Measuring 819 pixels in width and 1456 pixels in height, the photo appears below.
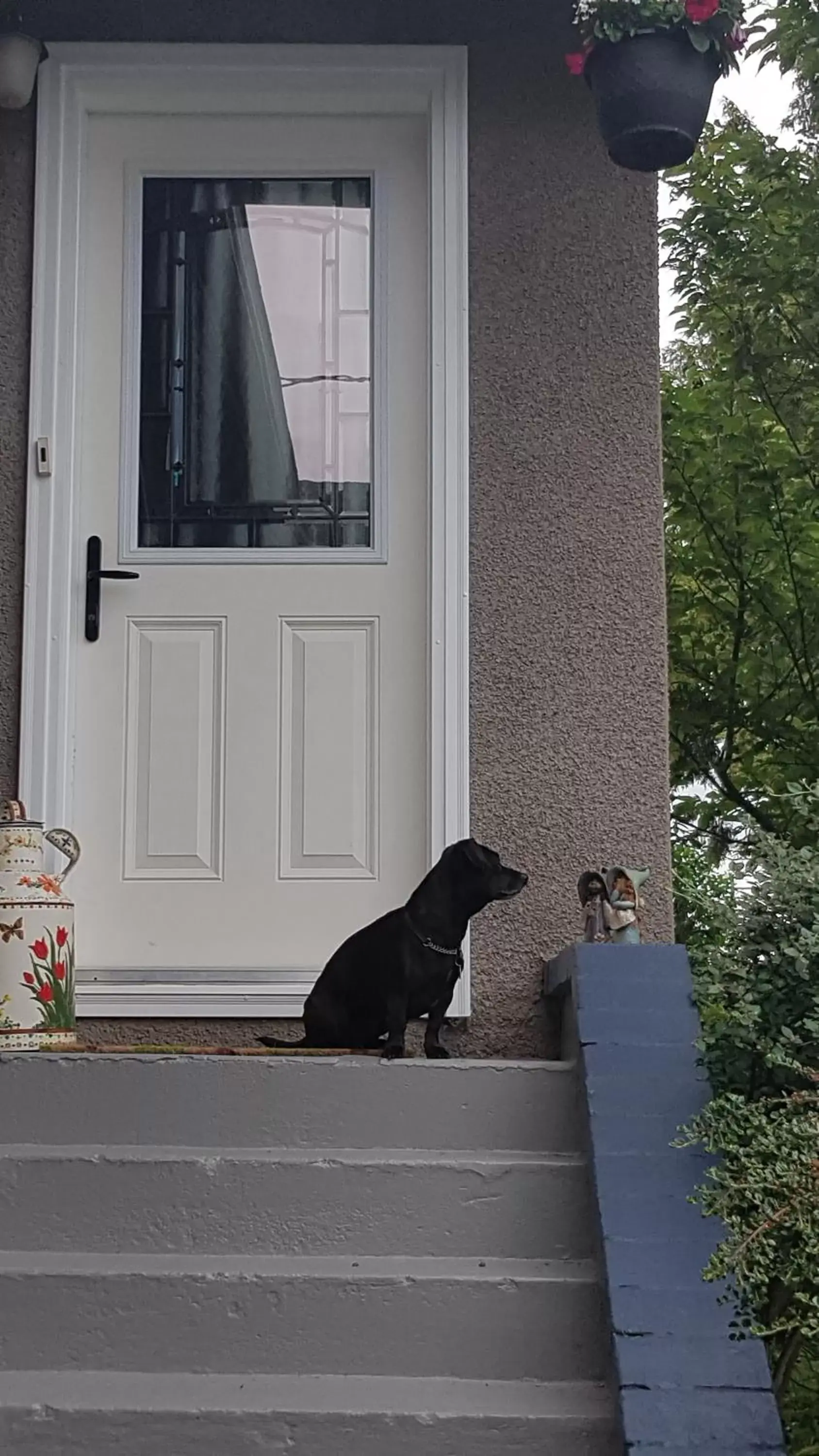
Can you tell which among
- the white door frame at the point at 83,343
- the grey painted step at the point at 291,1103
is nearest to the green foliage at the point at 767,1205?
the grey painted step at the point at 291,1103

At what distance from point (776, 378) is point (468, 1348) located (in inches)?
194

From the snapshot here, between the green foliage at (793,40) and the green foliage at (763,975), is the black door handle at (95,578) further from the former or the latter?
the green foliage at (793,40)

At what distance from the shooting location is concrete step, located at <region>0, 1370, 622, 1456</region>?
2580 millimetres

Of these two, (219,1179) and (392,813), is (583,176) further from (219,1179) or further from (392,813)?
(219,1179)

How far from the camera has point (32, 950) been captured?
11.8 feet

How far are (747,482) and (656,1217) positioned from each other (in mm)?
4404

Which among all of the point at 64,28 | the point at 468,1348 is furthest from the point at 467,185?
the point at 468,1348

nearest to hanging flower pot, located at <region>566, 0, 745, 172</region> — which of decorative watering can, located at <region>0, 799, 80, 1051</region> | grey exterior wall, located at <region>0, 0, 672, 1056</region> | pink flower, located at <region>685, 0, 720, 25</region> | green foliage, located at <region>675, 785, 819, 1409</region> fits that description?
pink flower, located at <region>685, 0, 720, 25</region>

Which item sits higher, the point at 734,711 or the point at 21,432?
the point at 21,432

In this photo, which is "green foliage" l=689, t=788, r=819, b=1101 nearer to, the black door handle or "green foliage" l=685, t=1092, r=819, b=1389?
"green foliage" l=685, t=1092, r=819, b=1389

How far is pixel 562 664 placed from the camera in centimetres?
411

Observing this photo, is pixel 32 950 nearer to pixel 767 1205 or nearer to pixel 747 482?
pixel 767 1205

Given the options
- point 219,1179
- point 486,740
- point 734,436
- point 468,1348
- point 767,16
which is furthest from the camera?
point 734,436

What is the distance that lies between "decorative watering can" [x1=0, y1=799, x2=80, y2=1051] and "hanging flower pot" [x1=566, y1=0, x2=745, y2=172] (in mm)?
2073
